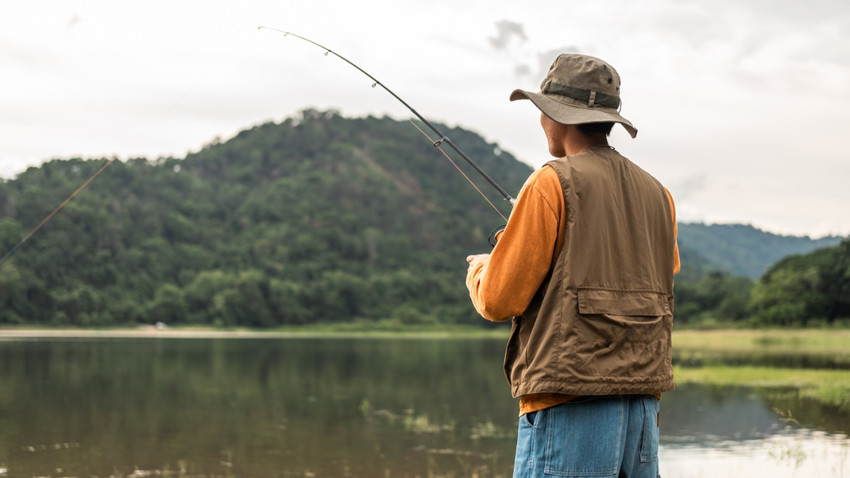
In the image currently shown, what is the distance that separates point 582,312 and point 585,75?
0.72 metres

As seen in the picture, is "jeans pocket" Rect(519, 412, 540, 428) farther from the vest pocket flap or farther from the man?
the vest pocket flap

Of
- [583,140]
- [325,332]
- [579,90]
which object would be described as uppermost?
[579,90]

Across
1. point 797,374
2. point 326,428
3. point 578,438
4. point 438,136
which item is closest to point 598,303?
point 578,438

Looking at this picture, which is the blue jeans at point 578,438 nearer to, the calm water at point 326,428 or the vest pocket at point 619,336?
the vest pocket at point 619,336

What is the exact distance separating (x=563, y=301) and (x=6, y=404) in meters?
19.7

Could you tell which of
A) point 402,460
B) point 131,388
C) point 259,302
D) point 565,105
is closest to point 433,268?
point 259,302

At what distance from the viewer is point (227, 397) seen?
2214 cm

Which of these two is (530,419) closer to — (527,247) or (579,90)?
(527,247)

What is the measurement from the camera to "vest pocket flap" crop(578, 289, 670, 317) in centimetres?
223

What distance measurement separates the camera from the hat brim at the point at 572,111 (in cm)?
239

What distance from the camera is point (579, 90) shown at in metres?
2.48

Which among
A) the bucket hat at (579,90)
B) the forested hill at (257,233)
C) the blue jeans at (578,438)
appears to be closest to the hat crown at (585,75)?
the bucket hat at (579,90)

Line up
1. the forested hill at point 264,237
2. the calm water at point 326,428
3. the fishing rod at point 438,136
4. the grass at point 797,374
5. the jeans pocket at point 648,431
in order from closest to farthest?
the jeans pocket at point 648,431, the fishing rod at point 438,136, the calm water at point 326,428, the grass at point 797,374, the forested hill at point 264,237

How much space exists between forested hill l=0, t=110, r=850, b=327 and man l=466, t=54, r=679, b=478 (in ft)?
231
